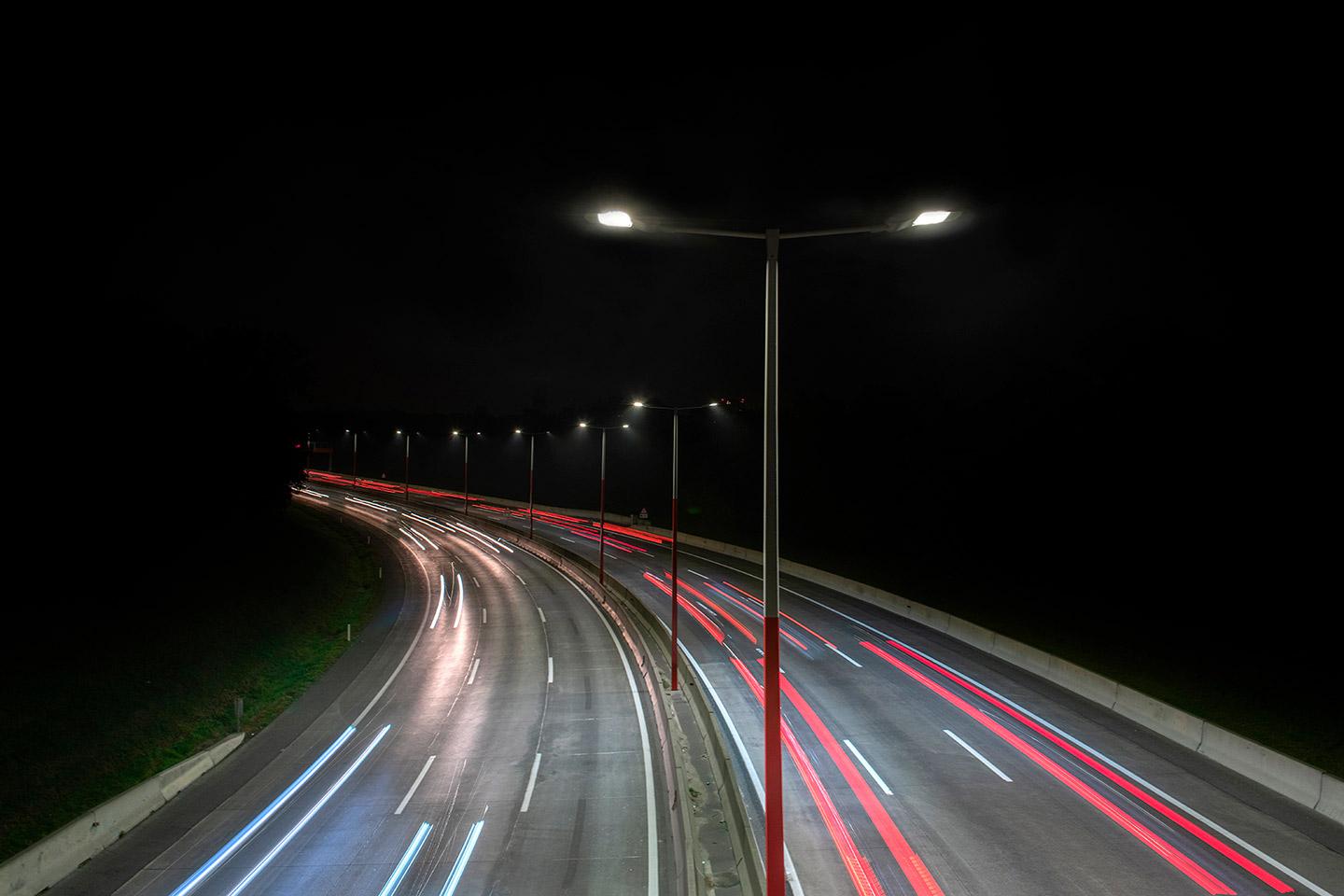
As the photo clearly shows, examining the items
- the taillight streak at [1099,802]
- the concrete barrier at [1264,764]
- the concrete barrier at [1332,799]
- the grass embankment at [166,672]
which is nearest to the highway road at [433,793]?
the grass embankment at [166,672]

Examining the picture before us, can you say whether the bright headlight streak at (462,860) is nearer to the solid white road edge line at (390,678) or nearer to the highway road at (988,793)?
the highway road at (988,793)

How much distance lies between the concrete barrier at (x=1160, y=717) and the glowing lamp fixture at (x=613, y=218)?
2143 centimetres

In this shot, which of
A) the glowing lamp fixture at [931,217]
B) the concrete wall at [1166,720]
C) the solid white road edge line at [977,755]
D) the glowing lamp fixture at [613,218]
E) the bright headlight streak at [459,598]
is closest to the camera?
the glowing lamp fixture at [931,217]

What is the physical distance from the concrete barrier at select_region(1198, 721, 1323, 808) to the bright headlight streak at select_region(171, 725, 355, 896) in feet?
78.4

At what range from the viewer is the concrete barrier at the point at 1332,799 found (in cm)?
1601

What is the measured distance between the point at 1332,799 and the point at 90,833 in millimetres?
27170

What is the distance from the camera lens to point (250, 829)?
1667cm

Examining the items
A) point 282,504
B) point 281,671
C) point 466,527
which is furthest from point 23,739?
point 466,527

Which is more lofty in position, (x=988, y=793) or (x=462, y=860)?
(x=988, y=793)

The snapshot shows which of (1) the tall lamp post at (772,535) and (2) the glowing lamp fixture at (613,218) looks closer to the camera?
(2) the glowing lamp fixture at (613,218)

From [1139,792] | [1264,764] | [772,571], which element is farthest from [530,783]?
[1264,764]

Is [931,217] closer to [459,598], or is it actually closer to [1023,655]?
[1023,655]

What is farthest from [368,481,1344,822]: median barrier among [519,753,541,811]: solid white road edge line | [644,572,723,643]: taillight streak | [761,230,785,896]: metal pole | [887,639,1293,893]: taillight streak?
[519,753,541,811]: solid white road edge line

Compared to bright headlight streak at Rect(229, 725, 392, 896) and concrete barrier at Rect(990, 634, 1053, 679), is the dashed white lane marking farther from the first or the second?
bright headlight streak at Rect(229, 725, 392, 896)
